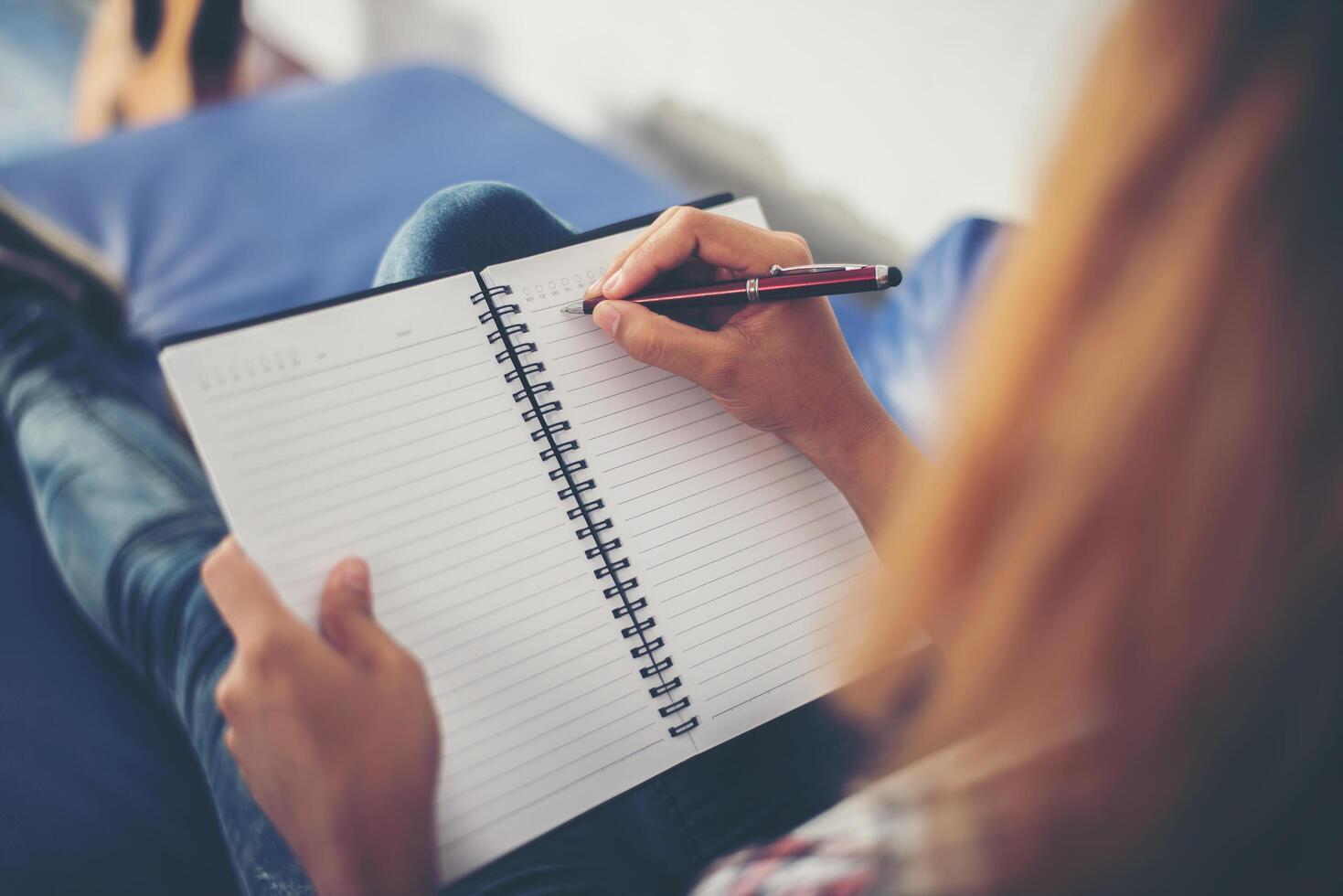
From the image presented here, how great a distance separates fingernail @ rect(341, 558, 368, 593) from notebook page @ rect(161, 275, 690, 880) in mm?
12

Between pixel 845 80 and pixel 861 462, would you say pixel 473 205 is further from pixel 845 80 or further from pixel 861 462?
pixel 845 80

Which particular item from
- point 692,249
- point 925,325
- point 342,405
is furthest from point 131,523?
point 925,325

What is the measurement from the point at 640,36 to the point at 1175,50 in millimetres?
1598

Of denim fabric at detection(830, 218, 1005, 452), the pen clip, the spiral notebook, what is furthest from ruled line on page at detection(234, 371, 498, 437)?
denim fabric at detection(830, 218, 1005, 452)

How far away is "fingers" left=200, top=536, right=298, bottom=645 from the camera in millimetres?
438

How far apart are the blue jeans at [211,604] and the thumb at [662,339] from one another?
0.27ft

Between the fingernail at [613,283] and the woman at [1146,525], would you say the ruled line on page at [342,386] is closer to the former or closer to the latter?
the fingernail at [613,283]

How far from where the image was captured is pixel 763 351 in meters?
0.57

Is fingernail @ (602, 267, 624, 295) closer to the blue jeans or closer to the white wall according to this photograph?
the blue jeans

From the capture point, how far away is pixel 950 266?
0.89 metres

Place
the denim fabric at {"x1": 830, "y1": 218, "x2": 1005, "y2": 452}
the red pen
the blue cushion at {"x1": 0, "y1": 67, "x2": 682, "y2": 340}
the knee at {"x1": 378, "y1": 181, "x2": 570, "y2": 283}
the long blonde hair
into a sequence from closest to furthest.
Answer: the long blonde hair, the red pen, the knee at {"x1": 378, "y1": 181, "x2": 570, "y2": 283}, the denim fabric at {"x1": 830, "y1": 218, "x2": 1005, "y2": 452}, the blue cushion at {"x1": 0, "y1": 67, "x2": 682, "y2": 340}

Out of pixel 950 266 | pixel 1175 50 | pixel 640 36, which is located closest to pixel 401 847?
pixel 1175 50

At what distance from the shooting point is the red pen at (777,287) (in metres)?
0.52

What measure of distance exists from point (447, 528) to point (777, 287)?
274mm
